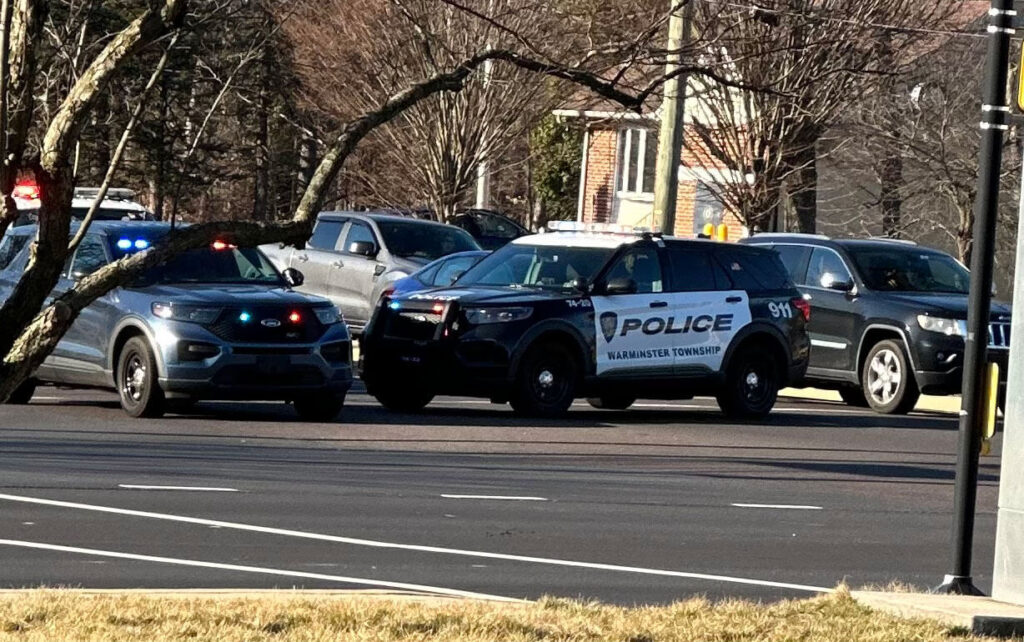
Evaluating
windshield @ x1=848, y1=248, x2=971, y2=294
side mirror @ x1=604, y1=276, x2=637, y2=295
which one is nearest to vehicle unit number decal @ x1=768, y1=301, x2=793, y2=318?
side mirror @ x1=604, y1=276, x2=637, y2=295

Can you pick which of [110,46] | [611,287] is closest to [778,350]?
[611,287]

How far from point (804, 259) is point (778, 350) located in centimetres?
269

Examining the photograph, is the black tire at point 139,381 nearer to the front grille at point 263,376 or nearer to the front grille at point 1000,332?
the front grille at point 263,376

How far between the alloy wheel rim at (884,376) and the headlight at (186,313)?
789 centimetres

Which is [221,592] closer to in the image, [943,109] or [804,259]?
[804,259]

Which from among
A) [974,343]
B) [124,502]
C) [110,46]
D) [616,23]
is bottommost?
[124,502]

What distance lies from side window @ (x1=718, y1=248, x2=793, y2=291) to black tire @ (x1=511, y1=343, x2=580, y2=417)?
2193mm

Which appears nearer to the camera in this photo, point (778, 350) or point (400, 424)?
point (400, 424)

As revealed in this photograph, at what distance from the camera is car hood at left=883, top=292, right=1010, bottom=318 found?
1975 centimetres

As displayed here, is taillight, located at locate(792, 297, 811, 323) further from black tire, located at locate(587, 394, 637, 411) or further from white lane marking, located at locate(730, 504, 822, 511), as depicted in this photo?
white lane marking, located at locate(730, 504, 822, 511)

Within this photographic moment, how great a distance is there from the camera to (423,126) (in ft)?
113

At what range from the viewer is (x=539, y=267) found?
59.8ft

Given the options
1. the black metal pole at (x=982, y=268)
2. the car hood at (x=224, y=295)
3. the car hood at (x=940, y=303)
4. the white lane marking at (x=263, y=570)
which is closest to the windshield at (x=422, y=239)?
the car hood at (x=940, y=303)

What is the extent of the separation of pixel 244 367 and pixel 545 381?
9.96 feet
